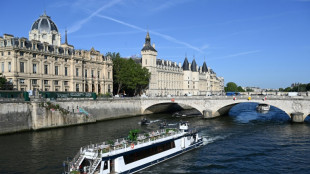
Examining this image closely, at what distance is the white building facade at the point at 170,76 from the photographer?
124 meters

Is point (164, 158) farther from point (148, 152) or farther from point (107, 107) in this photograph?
point (107, 107)

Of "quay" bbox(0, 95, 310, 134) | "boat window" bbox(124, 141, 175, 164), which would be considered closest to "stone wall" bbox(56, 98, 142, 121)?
"quay" bbox(0, 95, 310, 134)

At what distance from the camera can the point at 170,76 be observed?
14175cm

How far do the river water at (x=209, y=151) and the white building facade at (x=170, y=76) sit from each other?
70.5 m

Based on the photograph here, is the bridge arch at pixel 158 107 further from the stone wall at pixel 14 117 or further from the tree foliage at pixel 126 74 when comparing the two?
the stone wall at pixel 14 117

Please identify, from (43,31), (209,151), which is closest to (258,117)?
(209,151)

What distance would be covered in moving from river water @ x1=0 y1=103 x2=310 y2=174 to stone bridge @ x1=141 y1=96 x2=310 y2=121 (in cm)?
770

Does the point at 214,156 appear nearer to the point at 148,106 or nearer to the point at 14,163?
the point at 14,163

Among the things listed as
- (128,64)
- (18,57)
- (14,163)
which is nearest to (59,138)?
(14,163)

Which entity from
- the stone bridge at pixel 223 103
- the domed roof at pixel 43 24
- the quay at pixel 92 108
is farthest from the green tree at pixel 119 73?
the domed roof at pixel 43 24

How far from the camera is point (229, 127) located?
5844 cm

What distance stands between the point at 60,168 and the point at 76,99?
36825 mm

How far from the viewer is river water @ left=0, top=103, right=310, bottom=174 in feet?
104

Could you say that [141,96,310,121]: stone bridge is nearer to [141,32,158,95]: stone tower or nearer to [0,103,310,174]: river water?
[0,103,310,174]: river water
